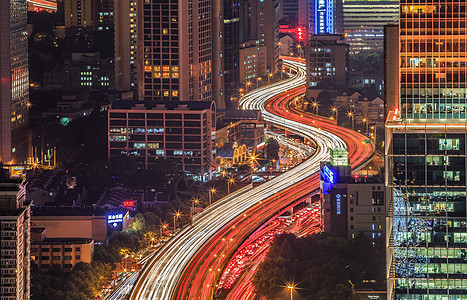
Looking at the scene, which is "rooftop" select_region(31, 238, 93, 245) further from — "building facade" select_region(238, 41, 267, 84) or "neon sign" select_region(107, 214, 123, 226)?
"building facade" select_region(238, 41, 267, 84)

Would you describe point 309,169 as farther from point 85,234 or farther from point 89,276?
point 89,276

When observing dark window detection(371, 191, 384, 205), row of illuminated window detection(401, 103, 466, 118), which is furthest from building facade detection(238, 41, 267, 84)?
row of illuminated window detection(401, 103, 466, 118)

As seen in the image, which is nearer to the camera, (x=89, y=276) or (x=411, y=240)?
(x=411, y=240)

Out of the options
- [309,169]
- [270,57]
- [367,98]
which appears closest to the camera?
[309,169]

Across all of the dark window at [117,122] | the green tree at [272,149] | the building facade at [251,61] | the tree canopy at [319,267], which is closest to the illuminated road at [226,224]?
the green tree at [272,149]

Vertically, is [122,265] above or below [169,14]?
below

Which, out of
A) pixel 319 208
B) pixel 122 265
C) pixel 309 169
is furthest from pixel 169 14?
pixel 122 265
